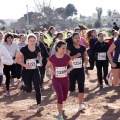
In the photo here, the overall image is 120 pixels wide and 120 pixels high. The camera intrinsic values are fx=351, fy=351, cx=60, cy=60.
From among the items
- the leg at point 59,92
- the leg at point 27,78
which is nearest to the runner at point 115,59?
the leg at point 59,92

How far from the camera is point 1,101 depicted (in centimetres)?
880

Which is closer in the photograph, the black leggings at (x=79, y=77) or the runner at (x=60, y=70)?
the runner at (x=60, y=70)

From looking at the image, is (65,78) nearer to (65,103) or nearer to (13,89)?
(65,103)

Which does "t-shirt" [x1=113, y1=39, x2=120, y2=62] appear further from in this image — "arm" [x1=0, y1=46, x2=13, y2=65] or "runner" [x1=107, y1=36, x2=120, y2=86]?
"arm" [x1=0, y1=46, x2=13, y2=65]

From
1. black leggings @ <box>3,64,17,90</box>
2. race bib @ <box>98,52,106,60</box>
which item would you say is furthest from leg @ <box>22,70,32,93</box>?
race bib @ <box>98,52,106,60</box>

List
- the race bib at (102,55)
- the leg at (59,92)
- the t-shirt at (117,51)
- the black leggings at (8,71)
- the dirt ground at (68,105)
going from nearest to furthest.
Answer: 1. the leg at (59,92)
2. the dirt ground at (68,105)
3. the t-shirt at (117,51)
4. the black leggings at (8,71)
5. the race bib at (102,55)

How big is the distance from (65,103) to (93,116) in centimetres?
137

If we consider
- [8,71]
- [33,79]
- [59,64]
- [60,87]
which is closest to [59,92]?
[60,87]

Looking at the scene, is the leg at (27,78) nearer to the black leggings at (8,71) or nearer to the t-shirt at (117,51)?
the black leggings at (8,71)

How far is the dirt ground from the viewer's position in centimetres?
716

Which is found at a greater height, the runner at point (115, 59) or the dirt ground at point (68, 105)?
the runner at point (115, 59)

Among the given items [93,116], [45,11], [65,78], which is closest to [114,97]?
[93,116]

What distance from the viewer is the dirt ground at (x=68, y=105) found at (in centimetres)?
716

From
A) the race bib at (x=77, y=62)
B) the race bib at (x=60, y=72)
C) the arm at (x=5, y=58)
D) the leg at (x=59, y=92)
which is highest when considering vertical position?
the arm at (x=5, y=58)
